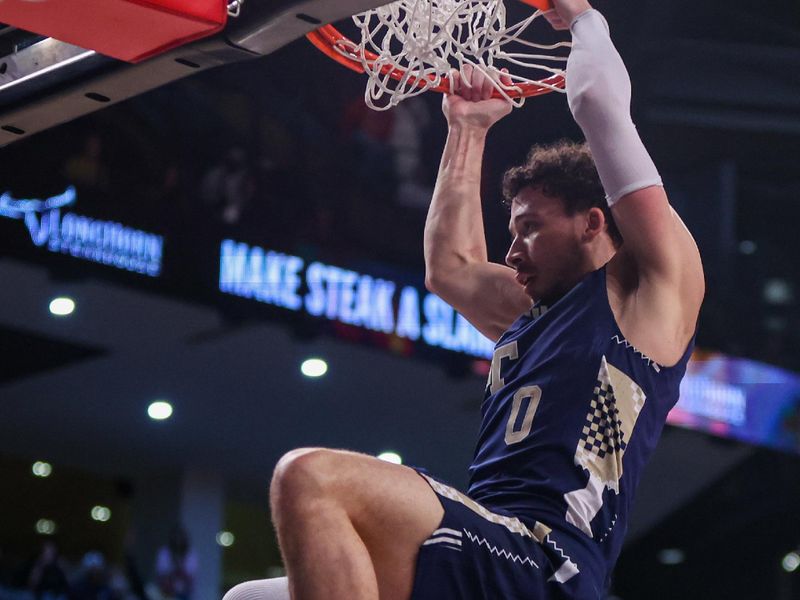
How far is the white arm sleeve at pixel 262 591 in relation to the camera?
2.06 metres

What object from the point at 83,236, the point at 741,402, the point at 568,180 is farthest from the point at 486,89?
the point at 741,402

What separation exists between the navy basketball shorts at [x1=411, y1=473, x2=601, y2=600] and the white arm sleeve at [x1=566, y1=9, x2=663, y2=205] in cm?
60

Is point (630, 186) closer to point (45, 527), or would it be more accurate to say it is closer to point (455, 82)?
point (455, 82)

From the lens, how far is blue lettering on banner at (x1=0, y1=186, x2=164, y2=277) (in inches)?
319

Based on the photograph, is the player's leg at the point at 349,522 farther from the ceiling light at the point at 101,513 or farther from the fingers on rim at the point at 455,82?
the ceiling light at the point at 101,513

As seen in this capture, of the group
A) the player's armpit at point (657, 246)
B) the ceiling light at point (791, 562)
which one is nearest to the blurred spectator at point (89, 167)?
the player's armpit at point (657, 246)

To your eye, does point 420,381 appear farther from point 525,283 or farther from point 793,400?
point 525,283

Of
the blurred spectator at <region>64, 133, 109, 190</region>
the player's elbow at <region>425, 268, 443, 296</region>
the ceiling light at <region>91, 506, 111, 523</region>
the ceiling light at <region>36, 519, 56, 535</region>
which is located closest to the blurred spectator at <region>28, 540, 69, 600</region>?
the blurred spectator at <region>64, 133, 109, 190</region>

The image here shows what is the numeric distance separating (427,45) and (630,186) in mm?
702

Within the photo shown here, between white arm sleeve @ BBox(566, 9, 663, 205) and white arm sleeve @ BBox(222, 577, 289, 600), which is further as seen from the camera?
white arm sleeve @ BBox(566, 9, 663, 205)

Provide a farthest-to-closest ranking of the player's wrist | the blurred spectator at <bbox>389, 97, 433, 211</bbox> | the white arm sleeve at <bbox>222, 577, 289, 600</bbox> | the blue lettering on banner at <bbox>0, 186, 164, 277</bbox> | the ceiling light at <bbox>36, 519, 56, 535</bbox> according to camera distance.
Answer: the ceiling light at <bbox>36, 519, 56, 535</bbox>
the blurred spectator at <bbox>389, 97, 433, 211</bbox>
the blue lettering on banner at <bbox>0, 186, 164, 277</bbox>
the player's wrist
the white arm sleeve at <bbox>222, 577, 289, 600</bbox>

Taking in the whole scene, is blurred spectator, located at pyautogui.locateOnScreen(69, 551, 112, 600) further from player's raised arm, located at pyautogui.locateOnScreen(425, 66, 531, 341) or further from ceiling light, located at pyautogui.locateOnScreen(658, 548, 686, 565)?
player's raised arm, located at pyautogui.locateOnScreen(425, 66, 531, 341)

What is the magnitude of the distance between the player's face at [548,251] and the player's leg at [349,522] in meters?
0.54

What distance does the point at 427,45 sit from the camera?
268 cm
